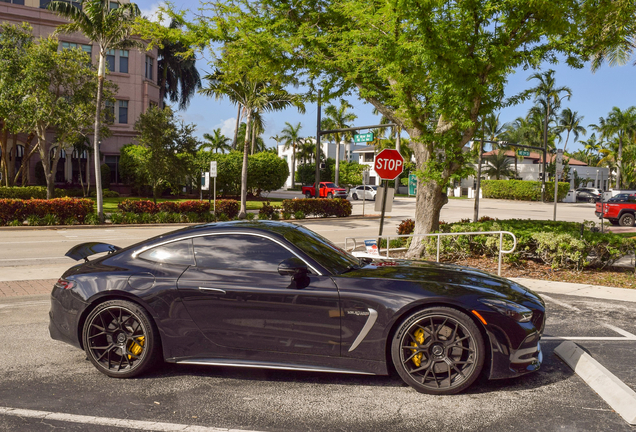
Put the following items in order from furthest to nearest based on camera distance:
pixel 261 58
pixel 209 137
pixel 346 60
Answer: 1. pixel 209 137
2. pixel 261 58
3. pixel 346 60

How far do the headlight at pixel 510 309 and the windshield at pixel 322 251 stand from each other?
1.27 metres

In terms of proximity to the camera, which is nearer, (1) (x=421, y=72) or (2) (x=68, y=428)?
(2) (x=68, y=428)

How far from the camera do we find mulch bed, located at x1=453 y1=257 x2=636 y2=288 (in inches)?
373

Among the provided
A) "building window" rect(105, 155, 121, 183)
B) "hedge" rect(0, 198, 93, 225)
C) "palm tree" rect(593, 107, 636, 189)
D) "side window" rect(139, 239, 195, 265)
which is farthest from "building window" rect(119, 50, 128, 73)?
"palm tree" rect(593, 107, 636, 189)

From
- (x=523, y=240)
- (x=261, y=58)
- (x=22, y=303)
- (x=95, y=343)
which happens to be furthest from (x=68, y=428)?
(x=261, y=58)

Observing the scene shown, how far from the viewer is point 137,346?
4.68 meters

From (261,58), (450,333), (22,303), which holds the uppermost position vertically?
(261,58)

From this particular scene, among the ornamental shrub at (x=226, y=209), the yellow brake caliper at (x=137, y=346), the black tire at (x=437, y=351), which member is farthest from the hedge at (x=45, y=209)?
the black tire at (x=437, y=351)

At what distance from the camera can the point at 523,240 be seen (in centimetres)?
1056

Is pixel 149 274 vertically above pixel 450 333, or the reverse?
pixel 149 274

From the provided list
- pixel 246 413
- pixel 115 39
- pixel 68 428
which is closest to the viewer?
pixel 68 428

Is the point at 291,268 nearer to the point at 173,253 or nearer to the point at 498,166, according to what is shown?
the point at 173,253

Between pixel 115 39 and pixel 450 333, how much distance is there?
73.7ft

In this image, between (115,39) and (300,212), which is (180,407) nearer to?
(115,39)
